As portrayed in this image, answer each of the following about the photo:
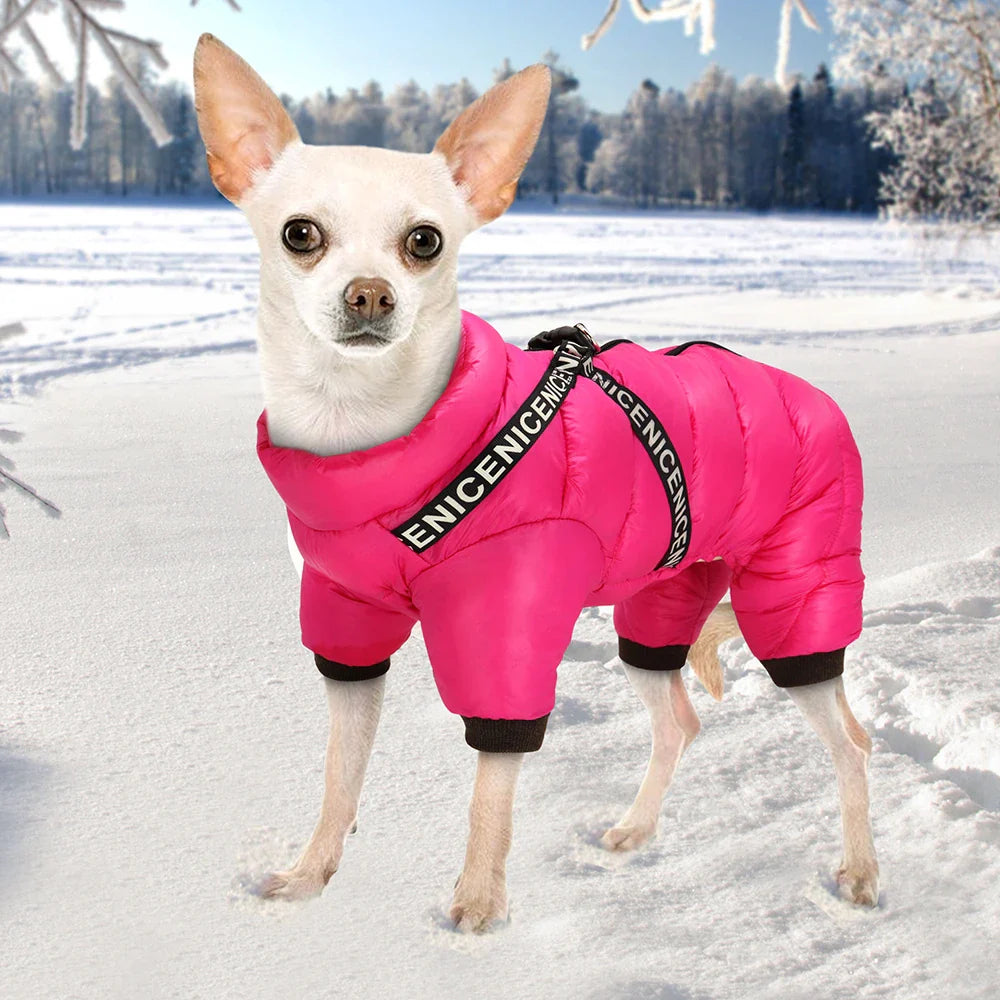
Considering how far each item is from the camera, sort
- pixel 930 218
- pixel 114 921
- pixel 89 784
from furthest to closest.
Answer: pixel 930 218 < pixel 89 784 < pixel 114 921

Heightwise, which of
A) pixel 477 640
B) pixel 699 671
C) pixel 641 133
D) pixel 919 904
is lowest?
pixel 919 904

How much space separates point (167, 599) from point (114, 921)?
1.69 meters

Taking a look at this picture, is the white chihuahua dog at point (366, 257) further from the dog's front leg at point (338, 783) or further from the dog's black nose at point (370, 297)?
the dog's front leg at point (338, 783)

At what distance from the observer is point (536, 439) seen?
1.87m

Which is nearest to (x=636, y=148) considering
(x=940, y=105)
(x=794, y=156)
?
(x=794, y=156)

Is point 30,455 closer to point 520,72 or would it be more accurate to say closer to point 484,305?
point 520,72

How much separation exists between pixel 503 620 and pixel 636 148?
5527cm

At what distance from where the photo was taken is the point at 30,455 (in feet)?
18.6

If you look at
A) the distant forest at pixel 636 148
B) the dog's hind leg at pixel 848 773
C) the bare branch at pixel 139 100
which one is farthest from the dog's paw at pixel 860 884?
the distant forest at pixel 636 148

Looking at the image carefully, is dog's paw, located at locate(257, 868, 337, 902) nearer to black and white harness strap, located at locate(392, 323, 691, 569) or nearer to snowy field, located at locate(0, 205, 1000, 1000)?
snowy field, located at locate(0, 205, 1000, 1000)

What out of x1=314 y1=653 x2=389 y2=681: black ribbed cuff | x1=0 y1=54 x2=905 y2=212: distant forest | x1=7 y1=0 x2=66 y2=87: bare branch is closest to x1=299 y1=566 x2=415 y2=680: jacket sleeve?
x1=314 y1=653 x2=389 y2=681: black ribbed cuff

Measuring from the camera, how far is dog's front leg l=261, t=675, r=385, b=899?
2156 millimetres

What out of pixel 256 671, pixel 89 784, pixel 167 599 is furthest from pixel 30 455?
pixel 89 784

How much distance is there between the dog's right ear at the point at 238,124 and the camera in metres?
1.82
